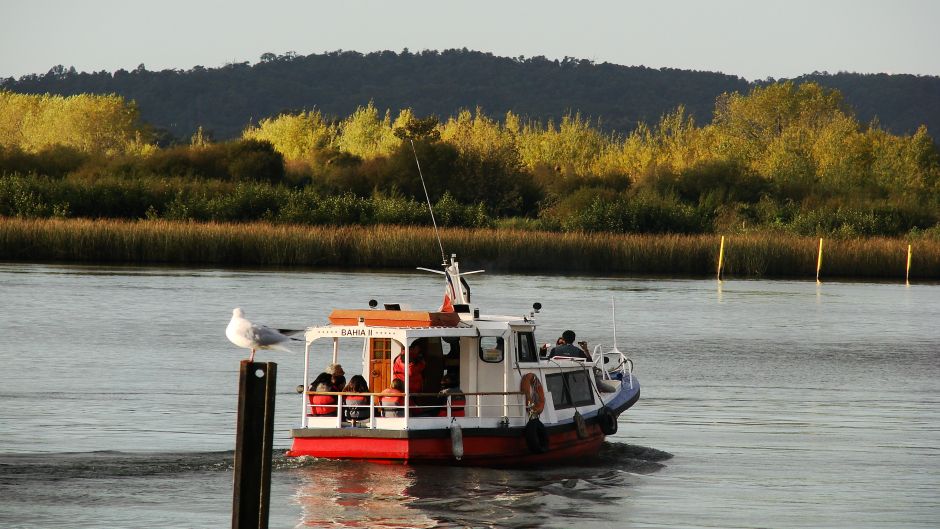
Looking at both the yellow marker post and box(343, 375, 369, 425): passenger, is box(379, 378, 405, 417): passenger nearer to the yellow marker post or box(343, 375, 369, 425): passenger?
box(343, 375, 369, 425): passenger

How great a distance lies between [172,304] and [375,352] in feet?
90.9

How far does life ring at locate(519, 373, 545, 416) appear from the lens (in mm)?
21188

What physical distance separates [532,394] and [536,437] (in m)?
0.63

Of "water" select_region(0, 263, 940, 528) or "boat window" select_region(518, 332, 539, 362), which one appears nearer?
"water" select_region(0, 263, 940, 528)

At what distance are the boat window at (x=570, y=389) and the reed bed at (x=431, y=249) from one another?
40.0 m

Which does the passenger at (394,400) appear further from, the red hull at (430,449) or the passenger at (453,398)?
the passenger at (453,398)

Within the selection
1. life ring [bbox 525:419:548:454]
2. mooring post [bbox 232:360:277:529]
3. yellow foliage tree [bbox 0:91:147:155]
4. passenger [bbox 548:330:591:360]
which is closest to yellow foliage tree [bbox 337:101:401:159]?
yellow foliage tree [bbox 0:91:147:155]

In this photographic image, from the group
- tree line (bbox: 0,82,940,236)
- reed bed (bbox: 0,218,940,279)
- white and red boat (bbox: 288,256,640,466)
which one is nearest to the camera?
white and red boat (bbox: 288,256,640,466)

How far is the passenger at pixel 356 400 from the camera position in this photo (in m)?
20.4

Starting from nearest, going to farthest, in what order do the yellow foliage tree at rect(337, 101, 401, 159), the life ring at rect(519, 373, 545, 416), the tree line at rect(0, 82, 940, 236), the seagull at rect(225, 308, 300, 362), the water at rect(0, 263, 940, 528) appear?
the seagull at rect(225, 308, 300, 362) < the water at rect(0, 263, 940, 528) < the life ring at rect(519, 373, 545, 416) < the tree line at rect(0, 82, 940, 236) < the yellow foliage tree at rect(337, 101, 401, 159)

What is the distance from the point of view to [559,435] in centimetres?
2203

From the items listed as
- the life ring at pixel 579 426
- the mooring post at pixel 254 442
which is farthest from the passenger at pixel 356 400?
the mooring post at pixel 254 442

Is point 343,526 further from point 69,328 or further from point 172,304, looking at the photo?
point 172,304

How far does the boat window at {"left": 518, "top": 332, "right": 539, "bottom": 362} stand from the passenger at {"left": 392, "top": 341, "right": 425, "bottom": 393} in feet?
5.75
